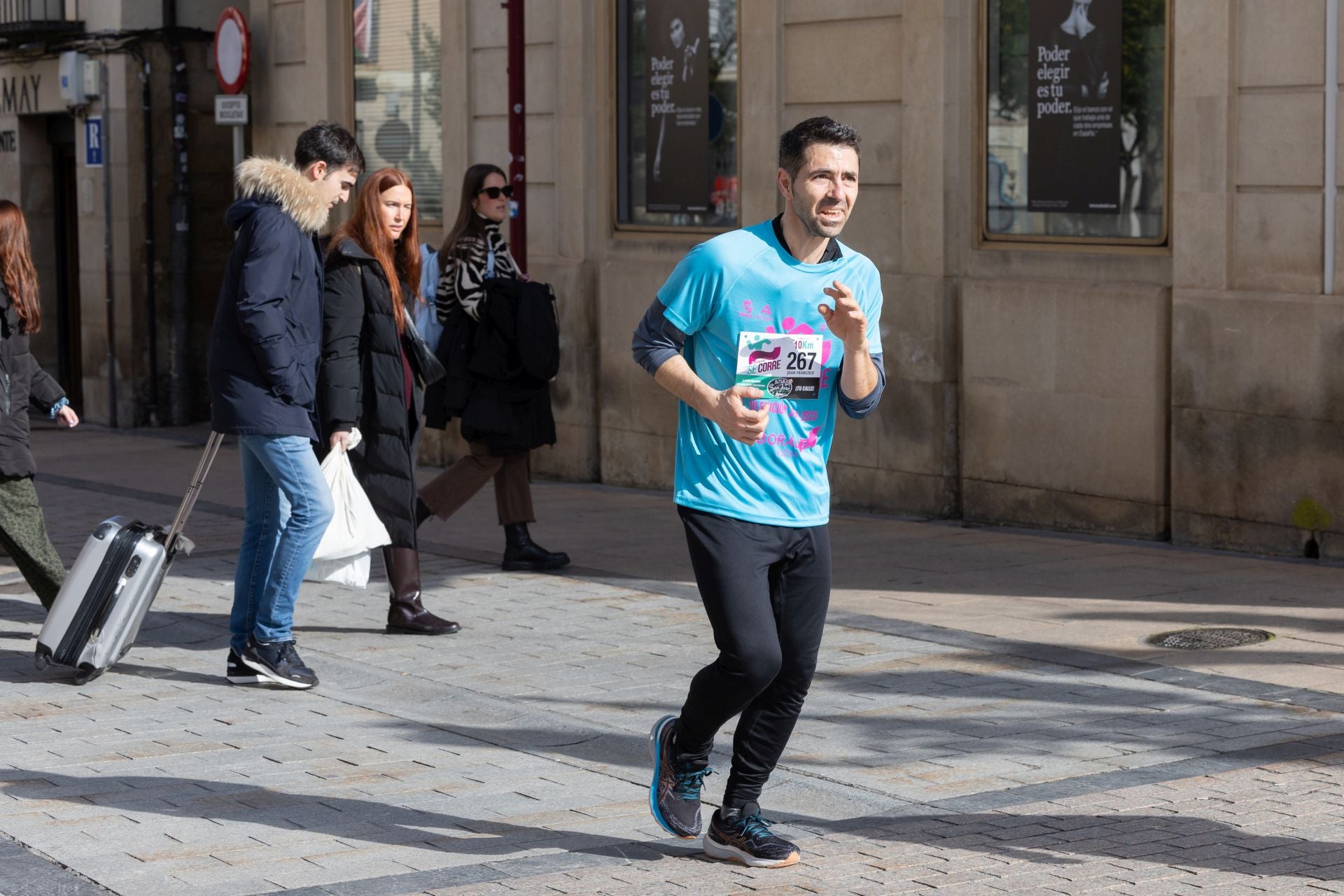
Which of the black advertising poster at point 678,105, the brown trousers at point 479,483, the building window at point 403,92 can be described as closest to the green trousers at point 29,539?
the brown trousers at point 479,483

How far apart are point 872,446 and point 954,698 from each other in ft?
16.4

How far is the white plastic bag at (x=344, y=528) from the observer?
7.43 metres

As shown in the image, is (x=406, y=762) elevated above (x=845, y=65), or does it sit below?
below

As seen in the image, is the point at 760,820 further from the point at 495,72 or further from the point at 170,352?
the point at 170,352

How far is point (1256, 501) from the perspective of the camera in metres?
9.64

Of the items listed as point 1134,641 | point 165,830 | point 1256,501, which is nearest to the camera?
point 165,830

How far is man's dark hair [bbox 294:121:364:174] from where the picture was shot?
23.7ft

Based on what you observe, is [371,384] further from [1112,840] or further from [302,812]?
→ [1112,840]

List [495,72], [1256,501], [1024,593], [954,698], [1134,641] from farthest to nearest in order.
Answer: [495,72] < [1256,501] < [1024,593] < [1134,641] < [954,698]

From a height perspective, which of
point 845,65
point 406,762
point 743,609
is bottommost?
point 406,762

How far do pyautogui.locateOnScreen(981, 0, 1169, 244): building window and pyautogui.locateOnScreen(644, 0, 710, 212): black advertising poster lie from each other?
7.83 feet

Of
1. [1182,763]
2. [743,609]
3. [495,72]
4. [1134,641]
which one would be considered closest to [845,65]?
[495,72]

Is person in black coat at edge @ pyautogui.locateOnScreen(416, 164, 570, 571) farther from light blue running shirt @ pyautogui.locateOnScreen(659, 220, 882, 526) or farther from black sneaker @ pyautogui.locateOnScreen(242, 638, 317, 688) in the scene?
light blue running shirt @ pyautogui.locateOnScreen(659, 220, 882, 526)

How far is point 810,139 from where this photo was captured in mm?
4773
